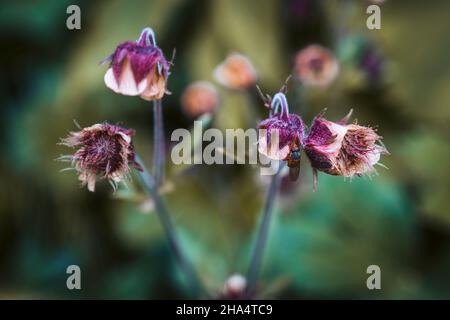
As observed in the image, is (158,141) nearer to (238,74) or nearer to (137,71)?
(137,71)

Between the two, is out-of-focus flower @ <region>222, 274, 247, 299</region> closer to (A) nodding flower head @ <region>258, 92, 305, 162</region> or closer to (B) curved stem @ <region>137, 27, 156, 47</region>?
(A) nodding flower head @ <region>258, 92, 305, 162</region>

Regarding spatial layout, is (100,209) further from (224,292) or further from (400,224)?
(400,224)

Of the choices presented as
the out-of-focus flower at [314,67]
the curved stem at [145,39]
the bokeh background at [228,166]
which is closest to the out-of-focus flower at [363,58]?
the bokeh background at [228,166]

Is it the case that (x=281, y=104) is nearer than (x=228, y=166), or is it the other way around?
(x=281, y=104)

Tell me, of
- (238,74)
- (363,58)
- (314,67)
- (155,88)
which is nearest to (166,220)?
(155,88)

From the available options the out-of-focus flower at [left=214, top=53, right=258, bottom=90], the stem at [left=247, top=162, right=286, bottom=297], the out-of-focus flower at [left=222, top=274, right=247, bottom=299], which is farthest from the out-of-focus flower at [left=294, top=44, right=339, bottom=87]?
the out-of-focus flower at [left=222, top=274, right=247, bottom=299]
